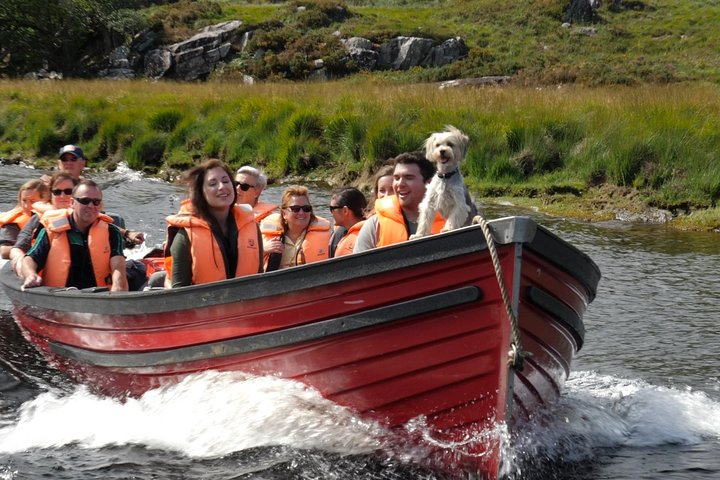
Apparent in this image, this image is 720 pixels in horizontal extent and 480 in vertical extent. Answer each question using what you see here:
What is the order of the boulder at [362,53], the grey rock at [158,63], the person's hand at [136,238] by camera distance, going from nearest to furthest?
the person's hand at [136,238]
the boulder at [362,53]
the grey rock at [158,63]

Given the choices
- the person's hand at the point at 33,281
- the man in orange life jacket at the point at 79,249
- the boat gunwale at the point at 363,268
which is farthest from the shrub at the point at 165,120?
the boat gunwale at the point at 363,268

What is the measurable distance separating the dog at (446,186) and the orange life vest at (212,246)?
1.34 m

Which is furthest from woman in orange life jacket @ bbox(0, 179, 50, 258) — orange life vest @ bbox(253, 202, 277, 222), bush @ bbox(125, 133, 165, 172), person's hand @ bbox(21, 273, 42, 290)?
bush @ bbox(125, 133, 165, 172)

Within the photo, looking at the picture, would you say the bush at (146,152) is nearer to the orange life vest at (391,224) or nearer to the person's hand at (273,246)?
the person's hand at (273,246)

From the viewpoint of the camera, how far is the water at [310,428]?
543cm

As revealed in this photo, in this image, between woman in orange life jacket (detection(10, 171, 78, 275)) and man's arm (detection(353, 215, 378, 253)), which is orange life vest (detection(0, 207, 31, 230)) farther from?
man's arm (detection(353, 215, 378, 253))

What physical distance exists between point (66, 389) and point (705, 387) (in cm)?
472

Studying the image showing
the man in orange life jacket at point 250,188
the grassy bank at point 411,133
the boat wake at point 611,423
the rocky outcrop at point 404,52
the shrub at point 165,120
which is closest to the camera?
the boat wake at point 611,423

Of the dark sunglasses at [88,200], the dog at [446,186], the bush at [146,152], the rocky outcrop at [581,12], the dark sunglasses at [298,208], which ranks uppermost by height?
the dog at [446,186]

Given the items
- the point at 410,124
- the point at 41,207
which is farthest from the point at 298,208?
the point at 410,124

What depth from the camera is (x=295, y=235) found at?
24.0ft

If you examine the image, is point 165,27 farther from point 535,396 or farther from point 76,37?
point 535,396

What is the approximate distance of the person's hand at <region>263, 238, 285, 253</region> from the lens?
7.06 metres

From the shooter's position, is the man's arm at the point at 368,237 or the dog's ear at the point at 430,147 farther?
the man's arm at the point at 368,237
